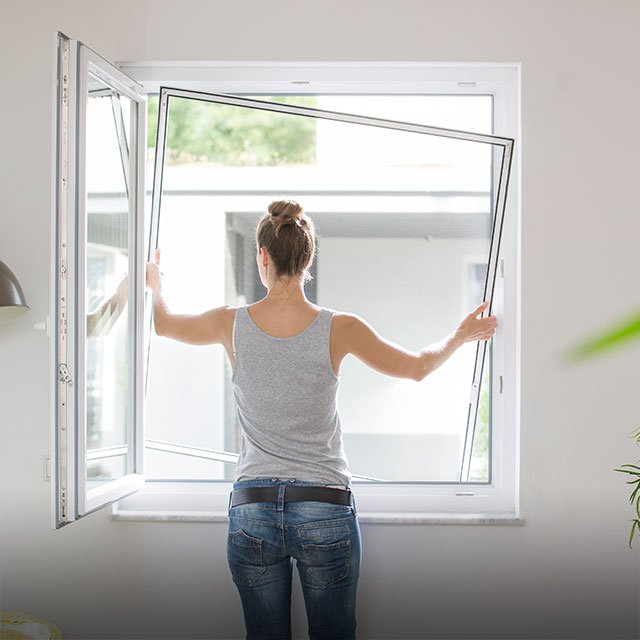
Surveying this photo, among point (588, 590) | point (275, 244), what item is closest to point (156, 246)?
point (275, 244)

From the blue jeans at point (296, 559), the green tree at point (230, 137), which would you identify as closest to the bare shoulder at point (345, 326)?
the blue jeans at point (296, 559)

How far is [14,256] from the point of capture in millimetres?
2756

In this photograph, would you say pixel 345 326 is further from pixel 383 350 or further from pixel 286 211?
pixel 286 211

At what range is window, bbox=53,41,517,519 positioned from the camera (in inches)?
113

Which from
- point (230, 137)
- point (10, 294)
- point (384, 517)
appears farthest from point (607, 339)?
point (230, 137)

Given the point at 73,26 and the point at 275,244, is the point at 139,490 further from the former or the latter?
the point at 73,26

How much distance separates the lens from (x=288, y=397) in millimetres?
2307

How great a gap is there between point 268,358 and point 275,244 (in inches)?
13.2

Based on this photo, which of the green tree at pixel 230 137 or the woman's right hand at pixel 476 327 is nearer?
the woman's right hand at pixel 476 327

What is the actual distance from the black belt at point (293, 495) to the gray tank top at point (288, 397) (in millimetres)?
32

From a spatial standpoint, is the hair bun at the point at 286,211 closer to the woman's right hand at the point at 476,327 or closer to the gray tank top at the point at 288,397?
the gray tank top at the point at 288,397

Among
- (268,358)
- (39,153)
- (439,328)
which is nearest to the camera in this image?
(268,358)

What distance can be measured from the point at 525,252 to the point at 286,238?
88 centimetres

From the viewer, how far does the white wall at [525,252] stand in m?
2.71
